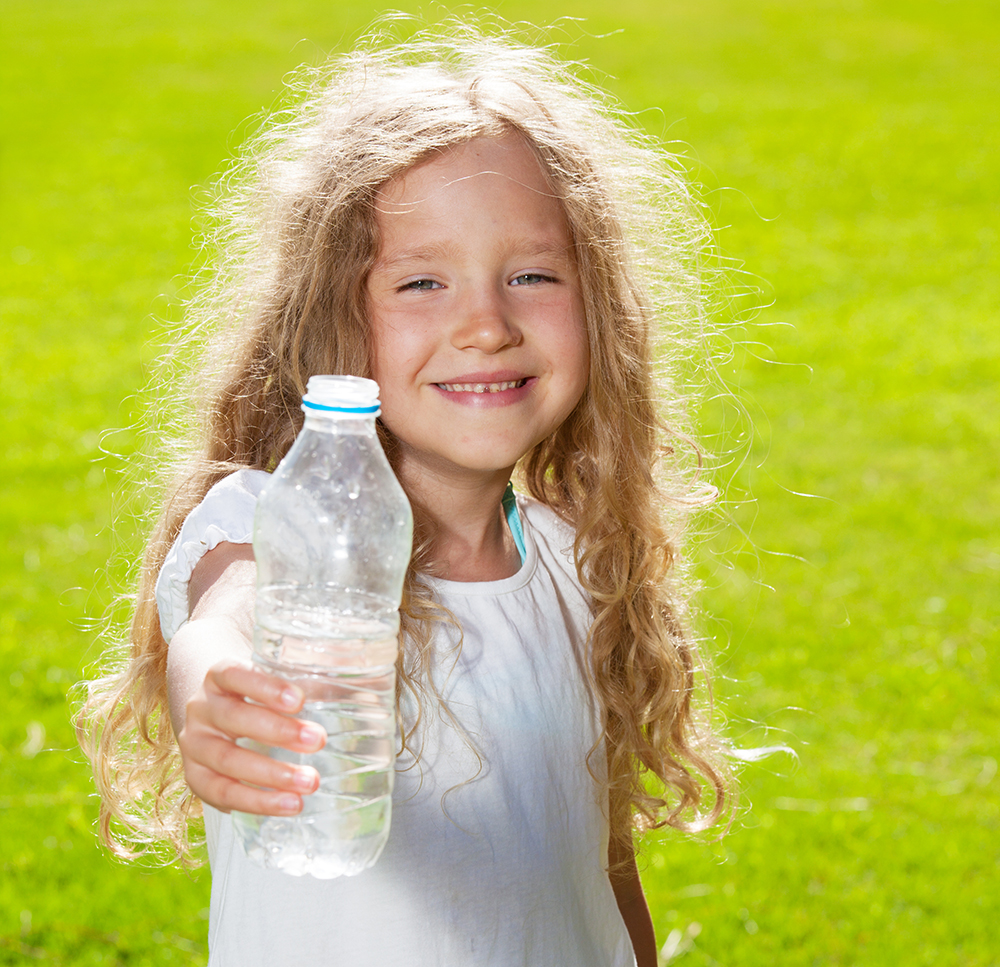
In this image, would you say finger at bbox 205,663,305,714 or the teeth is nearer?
finger at bbox 205,663,305,714

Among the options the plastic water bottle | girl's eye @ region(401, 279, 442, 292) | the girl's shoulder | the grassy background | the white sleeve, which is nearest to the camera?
the plastic water bottle

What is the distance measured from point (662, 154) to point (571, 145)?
1.54 ft

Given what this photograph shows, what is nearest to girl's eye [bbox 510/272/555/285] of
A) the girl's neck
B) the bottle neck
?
the girl's neck

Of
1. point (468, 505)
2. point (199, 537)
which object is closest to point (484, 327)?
point (468, 505)

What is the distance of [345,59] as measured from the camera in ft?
8.49

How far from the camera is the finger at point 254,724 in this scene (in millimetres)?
1314

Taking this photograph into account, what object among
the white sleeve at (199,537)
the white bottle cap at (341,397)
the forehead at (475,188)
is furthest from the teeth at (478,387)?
the white bottle cap at (341,397)

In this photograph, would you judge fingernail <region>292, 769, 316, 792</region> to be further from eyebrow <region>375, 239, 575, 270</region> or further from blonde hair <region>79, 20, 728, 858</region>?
eyebrow <region>375, 239, 575, 270</region>

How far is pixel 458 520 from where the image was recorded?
89.8 inches

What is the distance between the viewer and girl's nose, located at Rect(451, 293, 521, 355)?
2.03 m

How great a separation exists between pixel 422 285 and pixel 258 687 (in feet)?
3.16

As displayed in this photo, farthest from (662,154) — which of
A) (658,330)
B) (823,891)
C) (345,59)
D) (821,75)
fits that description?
(821,75)

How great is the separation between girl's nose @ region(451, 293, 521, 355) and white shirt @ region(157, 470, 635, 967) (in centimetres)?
39

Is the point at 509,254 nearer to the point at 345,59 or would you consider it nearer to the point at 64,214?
the point at 345,59
